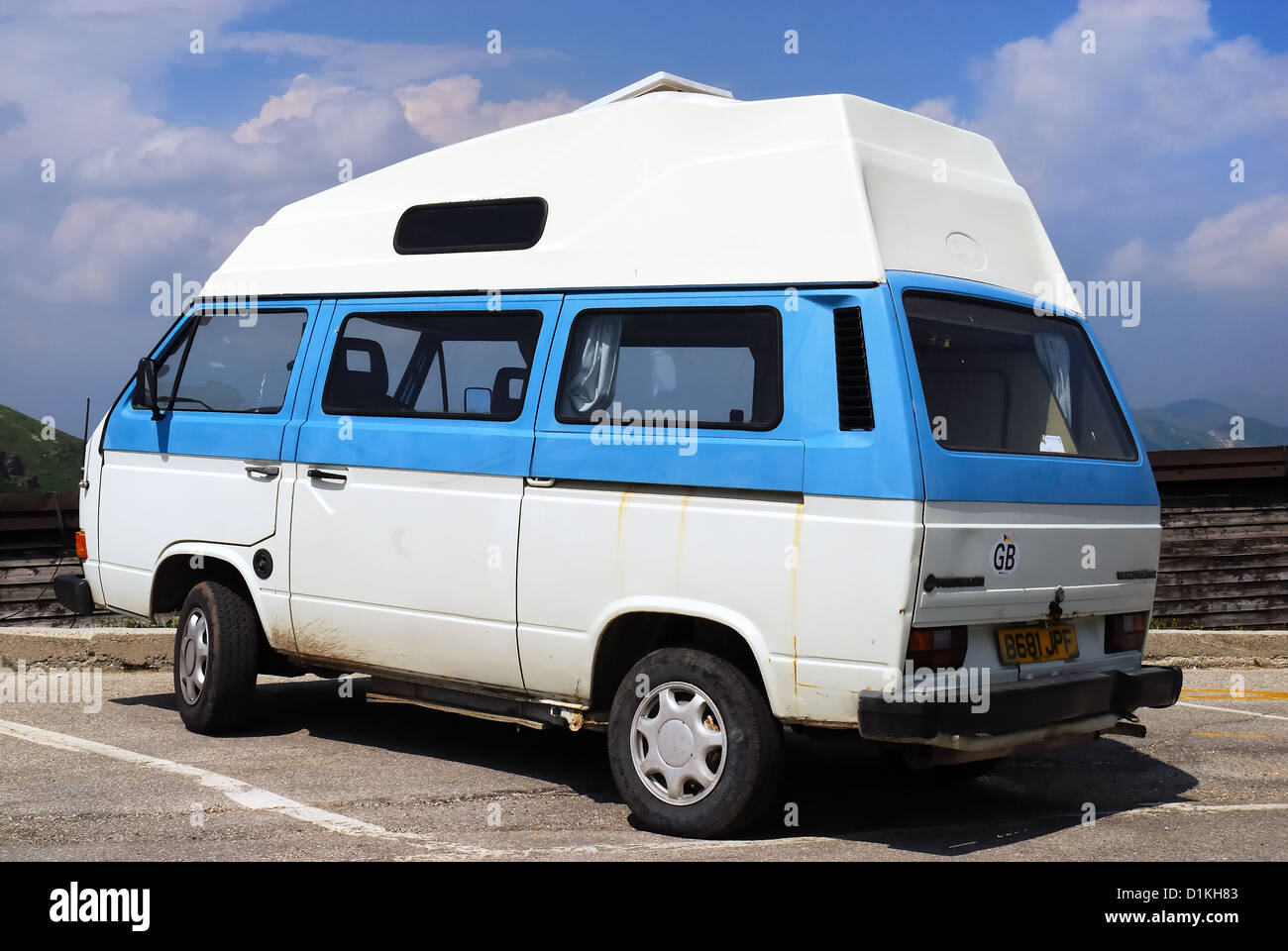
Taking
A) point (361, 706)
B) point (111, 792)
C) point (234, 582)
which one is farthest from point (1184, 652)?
point (111, 792)

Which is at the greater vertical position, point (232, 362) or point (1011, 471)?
point (232, 362)

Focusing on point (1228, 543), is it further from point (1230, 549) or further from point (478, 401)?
point (478, 401)

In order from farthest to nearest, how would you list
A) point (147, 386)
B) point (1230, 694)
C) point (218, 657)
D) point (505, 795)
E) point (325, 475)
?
point (1230, 694)
point (147, 386)
point (218, 657)
point (325, 475)
point (505, 795)

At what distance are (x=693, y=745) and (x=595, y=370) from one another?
167 cm

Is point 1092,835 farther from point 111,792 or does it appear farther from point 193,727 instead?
point 193,727

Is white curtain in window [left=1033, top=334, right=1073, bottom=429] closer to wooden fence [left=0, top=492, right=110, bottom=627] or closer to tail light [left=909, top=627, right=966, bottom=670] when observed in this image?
tail light [left=909, top=627, right=966, bottom=670]

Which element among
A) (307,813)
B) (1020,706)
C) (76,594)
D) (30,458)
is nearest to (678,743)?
(1020,706)

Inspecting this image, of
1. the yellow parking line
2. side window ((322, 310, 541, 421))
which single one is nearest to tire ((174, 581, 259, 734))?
side window ((322, 310, 541, 421))

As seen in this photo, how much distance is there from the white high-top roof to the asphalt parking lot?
232cm

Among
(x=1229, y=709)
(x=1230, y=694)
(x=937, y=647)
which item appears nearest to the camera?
(x=937, y=647)

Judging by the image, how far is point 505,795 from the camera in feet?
20.4

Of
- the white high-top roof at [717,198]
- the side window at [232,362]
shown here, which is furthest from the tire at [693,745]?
the side window at [232,362]
